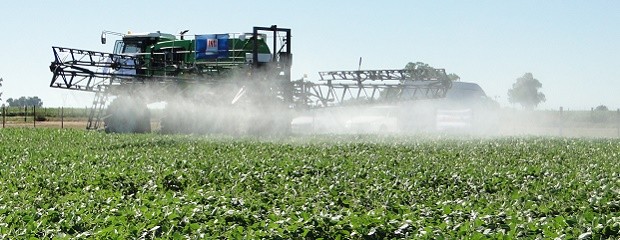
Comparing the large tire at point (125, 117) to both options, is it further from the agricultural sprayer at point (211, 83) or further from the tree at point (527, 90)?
the tree at point (527, 90)

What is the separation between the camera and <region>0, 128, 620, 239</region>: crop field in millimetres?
10039

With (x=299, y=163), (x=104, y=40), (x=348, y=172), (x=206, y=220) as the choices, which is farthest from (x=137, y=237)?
(x=104, y=40)

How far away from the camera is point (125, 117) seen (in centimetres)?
4091

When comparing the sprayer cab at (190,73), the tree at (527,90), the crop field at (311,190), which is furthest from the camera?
the tree at (527,90)

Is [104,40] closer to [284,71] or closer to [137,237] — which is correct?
[284,71]

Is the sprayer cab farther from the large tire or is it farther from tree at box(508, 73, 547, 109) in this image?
tree at box(508, 73, 547, 109)

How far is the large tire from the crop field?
9584 mm

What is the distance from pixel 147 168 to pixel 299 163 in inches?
125

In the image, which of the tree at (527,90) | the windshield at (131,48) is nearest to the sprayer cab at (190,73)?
the windshield at (131,48)

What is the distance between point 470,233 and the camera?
939 centimetres

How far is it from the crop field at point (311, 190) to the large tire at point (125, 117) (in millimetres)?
9584

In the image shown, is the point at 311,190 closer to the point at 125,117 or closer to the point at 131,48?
the point at 125,117

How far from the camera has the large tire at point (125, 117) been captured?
4062cm

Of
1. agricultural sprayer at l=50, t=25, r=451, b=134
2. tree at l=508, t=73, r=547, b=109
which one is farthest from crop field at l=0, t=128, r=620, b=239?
tree at l=508, t=73, r=547, b=109
